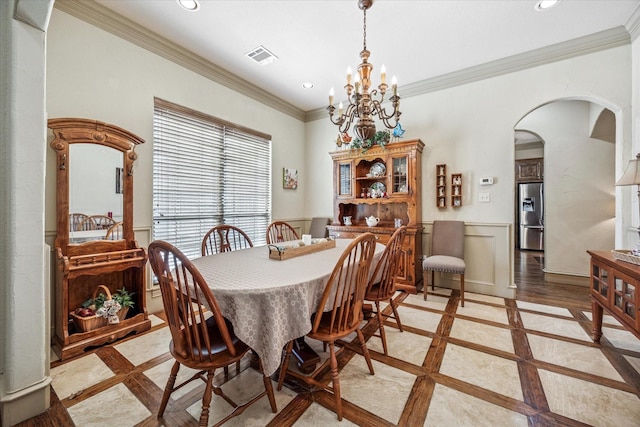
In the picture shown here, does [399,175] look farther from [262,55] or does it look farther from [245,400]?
[245,400]

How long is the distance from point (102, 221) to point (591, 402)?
12.3ft

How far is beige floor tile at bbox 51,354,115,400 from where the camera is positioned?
A: 1653mm

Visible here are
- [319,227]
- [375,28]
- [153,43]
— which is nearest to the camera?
[375,28]

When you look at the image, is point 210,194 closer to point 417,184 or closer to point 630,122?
point 417,184

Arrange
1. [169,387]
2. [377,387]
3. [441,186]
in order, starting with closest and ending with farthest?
1. [169,387]
2. [377,387]
3. [441,186]

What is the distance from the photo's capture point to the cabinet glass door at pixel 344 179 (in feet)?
13.7

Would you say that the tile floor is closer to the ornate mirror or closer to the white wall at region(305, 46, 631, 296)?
the ornate mirror

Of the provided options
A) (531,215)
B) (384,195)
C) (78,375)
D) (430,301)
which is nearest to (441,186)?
(384,195)

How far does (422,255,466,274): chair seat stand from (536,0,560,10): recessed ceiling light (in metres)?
2.55

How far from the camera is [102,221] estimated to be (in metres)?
2.32

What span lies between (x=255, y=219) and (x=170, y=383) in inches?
110

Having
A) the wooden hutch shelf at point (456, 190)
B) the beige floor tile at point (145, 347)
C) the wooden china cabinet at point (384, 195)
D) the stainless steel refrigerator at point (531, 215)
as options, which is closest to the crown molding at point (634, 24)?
the wooden hutch shelf at point (456, 190)

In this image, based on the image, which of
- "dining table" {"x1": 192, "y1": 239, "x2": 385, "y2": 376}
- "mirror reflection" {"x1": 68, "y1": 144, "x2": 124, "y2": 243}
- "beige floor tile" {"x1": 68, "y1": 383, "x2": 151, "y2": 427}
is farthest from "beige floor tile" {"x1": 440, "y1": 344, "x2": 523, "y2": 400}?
"mirror reflection" {"x1": 68, "y1": 144, "x2": 124, "y2": 243}

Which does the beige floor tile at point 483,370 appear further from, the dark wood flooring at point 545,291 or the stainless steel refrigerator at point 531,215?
the stainless steel refrigerator at point 531,215
